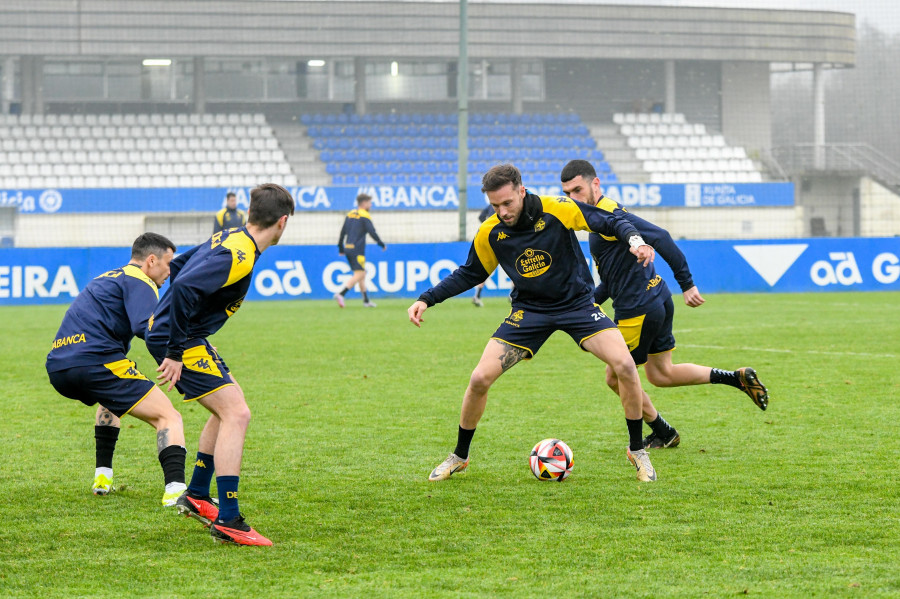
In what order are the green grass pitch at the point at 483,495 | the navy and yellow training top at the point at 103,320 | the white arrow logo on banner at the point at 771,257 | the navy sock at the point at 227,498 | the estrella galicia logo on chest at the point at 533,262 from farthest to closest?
1. the white arrow logo on banner at the point at 771,257
2. the estrella galicia logo on chest at the point at 533,262
3. the navy and yellow training top at the point at 103,320
4. the navy sock at the point at 227,498
5. the green grass pitch at the point at 483,495

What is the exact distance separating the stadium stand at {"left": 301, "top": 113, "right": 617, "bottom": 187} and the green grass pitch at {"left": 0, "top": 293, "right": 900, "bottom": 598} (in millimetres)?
22945

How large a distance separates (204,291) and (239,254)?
218 millimetres

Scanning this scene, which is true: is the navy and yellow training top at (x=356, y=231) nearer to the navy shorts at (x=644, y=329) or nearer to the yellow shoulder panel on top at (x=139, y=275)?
the navy shorts at (x=644, y=329)

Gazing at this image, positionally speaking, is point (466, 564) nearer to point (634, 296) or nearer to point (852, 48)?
point (634, 296)

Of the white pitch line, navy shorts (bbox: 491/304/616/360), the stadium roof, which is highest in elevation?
the stadium roof


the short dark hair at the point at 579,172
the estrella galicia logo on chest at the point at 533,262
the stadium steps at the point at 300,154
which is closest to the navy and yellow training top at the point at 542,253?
the estrella galicia logo on chest at the point at 533,262

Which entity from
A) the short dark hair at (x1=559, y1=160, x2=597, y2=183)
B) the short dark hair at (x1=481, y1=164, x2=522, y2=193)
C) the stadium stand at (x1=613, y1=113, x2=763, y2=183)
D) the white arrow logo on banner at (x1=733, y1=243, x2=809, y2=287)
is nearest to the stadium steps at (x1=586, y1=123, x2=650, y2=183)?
the stadium stand at (x1=613, y1=113, x2=763, y2=183)

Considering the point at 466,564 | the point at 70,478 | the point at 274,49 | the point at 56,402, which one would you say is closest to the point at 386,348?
the point at 56,402

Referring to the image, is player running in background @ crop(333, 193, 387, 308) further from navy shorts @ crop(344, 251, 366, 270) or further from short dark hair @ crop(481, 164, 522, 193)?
short dark hair @ crop(481, 164, 522, 193)

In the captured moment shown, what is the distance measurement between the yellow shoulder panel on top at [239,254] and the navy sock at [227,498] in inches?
34.2

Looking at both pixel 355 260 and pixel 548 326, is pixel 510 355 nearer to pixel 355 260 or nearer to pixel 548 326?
pixel 548 326

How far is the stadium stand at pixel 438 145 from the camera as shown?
110 feet

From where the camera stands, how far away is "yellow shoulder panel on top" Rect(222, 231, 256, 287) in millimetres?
4617

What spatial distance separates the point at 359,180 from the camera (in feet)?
107
